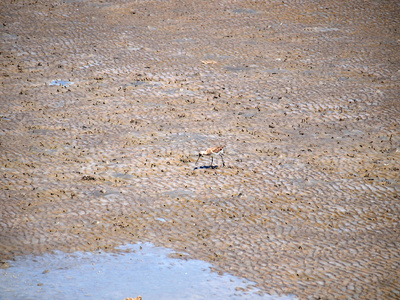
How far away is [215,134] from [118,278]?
16.0ft

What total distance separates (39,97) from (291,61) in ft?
22.8

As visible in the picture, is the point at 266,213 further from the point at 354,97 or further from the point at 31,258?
the point at 354,97

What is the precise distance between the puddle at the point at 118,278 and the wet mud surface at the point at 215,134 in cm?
26

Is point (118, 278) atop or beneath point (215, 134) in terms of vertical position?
beneath

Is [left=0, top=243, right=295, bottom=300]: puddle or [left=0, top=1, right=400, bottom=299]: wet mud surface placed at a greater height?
[left=0, top=1, right=400, bottom=299]: wet mud surface

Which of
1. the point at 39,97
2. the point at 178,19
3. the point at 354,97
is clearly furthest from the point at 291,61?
the point at 39,97

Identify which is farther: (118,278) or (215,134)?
(215,134)

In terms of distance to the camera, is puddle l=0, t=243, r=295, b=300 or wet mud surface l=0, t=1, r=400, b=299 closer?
puddle l=0, t=243, r=295, b=300

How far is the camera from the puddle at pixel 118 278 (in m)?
6.92

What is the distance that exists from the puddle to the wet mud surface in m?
0.26

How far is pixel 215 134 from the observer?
11367 millimetres

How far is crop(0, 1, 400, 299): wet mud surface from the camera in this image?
8.05 metres

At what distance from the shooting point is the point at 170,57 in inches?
572

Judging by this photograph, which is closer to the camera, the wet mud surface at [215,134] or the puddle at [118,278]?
the puddle at [118,278]
